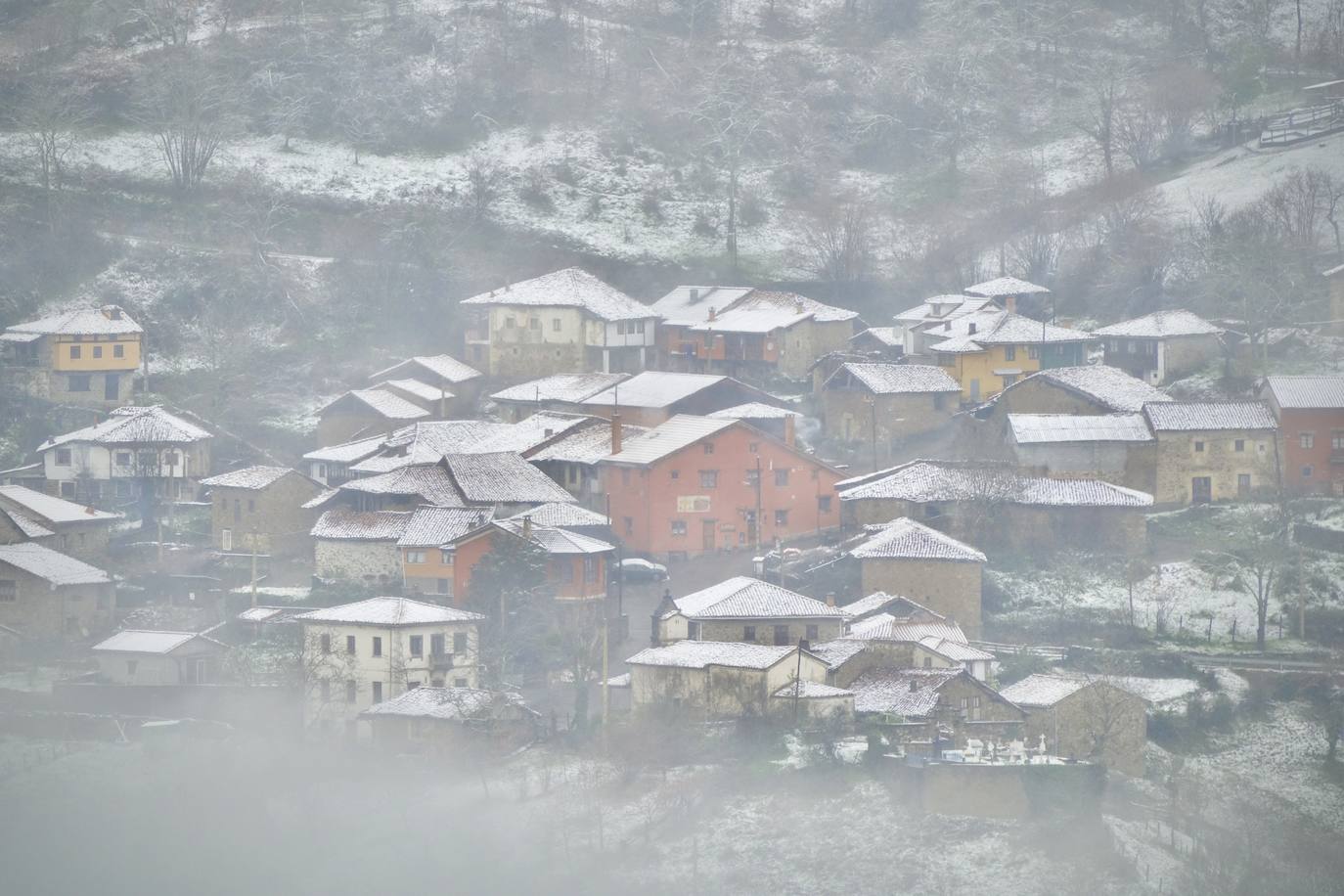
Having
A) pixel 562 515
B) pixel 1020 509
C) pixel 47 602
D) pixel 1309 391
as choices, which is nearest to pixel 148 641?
pixel 47 602

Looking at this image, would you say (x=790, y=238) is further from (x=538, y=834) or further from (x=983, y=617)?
(x=538, y=834)

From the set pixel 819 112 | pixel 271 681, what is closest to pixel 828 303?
pixel 819 112

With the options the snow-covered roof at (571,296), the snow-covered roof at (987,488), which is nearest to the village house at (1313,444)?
the snow-covered roof at (987,488)

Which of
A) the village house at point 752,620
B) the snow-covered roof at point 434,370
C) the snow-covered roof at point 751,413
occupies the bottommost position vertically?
the village house at point 752,620

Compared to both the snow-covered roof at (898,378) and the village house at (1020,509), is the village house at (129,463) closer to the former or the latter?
the snow-covered roof at (898,378)

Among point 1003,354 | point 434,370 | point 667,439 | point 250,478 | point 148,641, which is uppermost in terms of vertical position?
point 1003,354

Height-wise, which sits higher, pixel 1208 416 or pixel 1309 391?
pixel 1309 391

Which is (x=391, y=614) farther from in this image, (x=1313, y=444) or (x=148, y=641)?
(x=1313, y=444)
